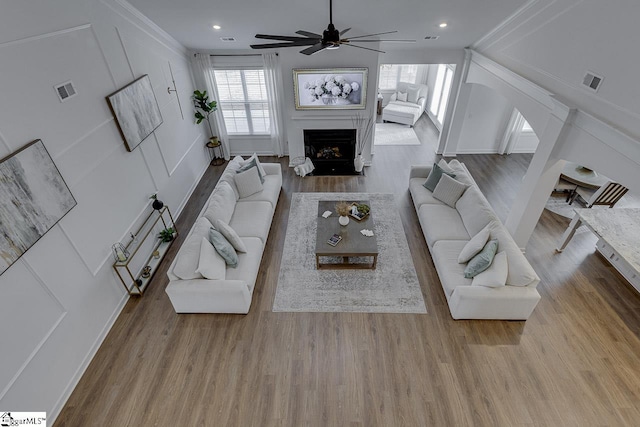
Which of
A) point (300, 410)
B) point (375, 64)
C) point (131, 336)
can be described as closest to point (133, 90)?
point (131, 336)

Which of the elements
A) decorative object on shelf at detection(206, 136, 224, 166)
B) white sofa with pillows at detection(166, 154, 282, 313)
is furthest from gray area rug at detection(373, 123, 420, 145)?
white sofa with pillows at detection(166, 154, 282, 313)

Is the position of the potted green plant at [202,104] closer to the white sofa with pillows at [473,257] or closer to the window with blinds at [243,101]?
the window with blinds at [243,101]

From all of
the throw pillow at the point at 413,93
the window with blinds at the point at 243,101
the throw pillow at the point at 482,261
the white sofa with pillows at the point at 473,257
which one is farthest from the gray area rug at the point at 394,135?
the throw pillow at the point at 482,261

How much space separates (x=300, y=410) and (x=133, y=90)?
465cm

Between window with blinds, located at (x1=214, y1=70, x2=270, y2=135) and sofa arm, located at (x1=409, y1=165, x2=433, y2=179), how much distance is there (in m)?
3.69

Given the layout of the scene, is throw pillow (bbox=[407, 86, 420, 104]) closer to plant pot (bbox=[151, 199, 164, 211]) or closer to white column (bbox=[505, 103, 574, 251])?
white column (bbox=[505, 103, 574, 251])

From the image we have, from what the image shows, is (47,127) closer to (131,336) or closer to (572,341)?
(131,336)

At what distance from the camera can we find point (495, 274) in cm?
365

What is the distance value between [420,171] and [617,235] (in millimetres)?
2975

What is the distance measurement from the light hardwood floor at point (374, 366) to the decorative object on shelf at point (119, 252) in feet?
2.14

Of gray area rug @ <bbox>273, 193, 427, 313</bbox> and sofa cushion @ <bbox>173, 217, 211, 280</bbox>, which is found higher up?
sofa cushion @ <bbox>173, 217, 211, 280</bbox>

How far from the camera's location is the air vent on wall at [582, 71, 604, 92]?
10.6 feet

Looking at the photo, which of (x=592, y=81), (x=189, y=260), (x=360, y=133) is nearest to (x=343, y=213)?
(x=189, y=260)

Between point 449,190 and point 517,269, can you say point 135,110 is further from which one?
point 517,269
